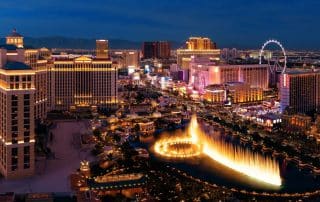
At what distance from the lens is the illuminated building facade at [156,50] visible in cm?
8919

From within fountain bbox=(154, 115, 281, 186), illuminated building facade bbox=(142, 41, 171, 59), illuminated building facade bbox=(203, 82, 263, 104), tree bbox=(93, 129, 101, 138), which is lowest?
fountain bbox=(154, 115, 281, 186)

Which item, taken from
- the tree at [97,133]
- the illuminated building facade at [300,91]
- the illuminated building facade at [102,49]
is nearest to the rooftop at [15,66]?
the tree at [97,133]

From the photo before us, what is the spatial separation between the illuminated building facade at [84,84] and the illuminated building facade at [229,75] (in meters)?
13.6

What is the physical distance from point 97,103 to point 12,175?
17.9m

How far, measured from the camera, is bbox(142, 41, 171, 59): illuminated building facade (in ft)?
293

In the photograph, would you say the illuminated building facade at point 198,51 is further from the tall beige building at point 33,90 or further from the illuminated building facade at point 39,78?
the illuminated building facade at point 39,78

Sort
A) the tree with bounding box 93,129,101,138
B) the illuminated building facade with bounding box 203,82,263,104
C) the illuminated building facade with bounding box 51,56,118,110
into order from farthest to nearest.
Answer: the illuminated building facade with bounding box 203,82,263,104, the illuminated building facade with bounding box 51,56,118,110, the tree with bounding box 93,129,101,138

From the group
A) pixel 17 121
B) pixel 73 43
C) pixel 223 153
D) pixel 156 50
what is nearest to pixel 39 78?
pixel 17 121

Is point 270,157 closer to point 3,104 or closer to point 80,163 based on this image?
point 80,163

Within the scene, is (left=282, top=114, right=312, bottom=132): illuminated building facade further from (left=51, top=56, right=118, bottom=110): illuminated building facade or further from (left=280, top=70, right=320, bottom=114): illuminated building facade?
(left=51, top=56, right=118, bottom=110): illuminated building facade

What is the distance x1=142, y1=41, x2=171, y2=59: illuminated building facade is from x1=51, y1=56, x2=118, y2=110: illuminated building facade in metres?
53.4

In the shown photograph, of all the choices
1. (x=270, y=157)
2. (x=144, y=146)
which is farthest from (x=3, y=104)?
(x=270, y=157)

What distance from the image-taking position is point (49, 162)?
20.8 meters

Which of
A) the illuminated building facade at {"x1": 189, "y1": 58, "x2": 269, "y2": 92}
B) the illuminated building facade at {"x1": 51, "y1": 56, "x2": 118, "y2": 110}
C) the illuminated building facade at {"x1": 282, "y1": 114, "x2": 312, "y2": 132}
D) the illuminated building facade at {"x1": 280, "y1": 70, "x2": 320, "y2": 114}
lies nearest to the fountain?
the illuminated building facade at {"x1": 282, "y1": 114, "x2": 312, "y2": 132}
